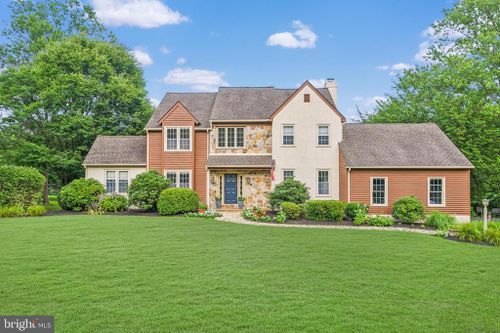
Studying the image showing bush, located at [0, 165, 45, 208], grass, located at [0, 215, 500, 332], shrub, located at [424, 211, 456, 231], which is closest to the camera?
grass, located at [0, 215, 500, 332]

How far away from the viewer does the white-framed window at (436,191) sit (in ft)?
65.8

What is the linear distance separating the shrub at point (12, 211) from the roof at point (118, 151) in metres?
5.03

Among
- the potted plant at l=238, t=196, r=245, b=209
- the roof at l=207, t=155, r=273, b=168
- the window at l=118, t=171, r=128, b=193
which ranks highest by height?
the roof at l=207, t=155, r=273, b=168

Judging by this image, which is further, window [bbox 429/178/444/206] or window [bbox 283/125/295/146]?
window [bbox 283/125/295/146]

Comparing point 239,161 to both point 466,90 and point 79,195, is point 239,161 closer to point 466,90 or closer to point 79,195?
point 79,195

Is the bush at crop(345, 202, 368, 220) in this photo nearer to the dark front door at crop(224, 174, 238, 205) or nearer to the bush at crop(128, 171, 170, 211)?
the dark front door at crop(224, 174, 238, 205)

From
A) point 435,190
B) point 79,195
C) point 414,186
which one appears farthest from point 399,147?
point 79,195

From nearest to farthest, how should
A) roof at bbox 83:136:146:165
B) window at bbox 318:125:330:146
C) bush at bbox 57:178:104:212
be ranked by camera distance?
1. bush at bbox 57:178:104:212
2. window at bbox 318:125:330:146
3. roof at bbox 83:136:146:165

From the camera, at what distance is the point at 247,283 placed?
22.4ft

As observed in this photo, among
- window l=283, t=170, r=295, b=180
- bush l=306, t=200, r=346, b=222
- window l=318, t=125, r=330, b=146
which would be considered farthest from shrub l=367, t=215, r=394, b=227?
window l=318, t=125, r=330, b=146

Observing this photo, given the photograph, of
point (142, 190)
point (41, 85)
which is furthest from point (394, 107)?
point (41, 85)

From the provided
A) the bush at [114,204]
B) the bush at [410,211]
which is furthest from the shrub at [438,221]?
the bush at [114,204]

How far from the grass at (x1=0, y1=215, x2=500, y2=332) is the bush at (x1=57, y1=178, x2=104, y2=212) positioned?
8.46m

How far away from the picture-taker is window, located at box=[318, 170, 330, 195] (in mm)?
21859
